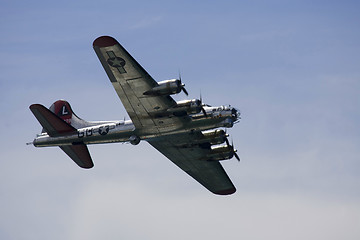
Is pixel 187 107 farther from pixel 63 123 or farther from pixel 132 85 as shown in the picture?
pixel 63 123

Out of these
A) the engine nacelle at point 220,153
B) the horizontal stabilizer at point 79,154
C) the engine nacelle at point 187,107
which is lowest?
the horizontal stabilizer at point 79,154

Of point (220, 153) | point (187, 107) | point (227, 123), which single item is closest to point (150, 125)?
point (187, 107)

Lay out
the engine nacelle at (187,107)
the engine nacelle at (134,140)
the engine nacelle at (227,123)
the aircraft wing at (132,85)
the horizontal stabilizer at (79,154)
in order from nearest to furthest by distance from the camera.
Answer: the aircraft wing at (132,85) → the engine nacelle at (187,107) → the engine nacelle at (227,123) → the engine nacelle at (134,140) → the horizontal stabilizer at (79,154)

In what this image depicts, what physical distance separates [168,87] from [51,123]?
1168cm

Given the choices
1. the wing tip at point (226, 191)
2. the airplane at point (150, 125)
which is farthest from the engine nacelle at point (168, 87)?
the wing tip at point (226, 191)

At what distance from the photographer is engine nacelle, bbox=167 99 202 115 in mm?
42344

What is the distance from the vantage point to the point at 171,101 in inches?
1692

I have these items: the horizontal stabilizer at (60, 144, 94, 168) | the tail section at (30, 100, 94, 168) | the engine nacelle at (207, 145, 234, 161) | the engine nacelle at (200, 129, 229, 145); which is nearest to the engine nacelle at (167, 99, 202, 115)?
the engine nacelle at (200, 129, 229, 145)

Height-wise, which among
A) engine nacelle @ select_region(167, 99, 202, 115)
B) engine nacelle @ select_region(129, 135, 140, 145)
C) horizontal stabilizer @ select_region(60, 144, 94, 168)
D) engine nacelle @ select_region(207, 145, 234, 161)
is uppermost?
engine nacelle @ select_region(207, 145, 234, 161)

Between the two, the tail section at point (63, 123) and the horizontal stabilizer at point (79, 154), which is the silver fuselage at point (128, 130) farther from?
the horizontal stabilizer at point (79, 154)

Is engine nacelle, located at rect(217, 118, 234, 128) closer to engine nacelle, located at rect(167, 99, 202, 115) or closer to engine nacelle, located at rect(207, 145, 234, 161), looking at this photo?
engine nacelle, located at rect(167, 99, 202, 115)

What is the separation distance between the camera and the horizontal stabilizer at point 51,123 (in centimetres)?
4744

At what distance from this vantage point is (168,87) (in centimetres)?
4119

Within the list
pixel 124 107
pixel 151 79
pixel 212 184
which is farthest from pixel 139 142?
pixel 212 184
